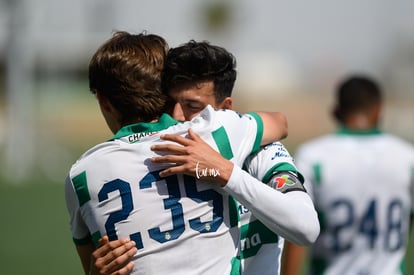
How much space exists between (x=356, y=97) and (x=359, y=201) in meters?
0.72

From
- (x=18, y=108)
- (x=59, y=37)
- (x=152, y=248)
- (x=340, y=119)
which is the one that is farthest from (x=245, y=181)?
(x=59, y=37)

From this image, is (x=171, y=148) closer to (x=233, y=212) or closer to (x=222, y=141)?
(x=222, y=141)

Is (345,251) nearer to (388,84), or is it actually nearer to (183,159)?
(183,159)

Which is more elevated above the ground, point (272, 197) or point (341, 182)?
point (272, 197)

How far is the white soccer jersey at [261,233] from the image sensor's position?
3490 millimetres

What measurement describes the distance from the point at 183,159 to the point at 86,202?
0.41 metres

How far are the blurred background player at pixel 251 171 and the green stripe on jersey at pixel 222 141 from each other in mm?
79

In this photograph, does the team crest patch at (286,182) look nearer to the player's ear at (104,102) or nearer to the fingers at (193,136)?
the fingers at (193,136)

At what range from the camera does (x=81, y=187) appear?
11.1 ft

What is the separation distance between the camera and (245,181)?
10.8 feet

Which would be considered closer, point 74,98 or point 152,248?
point 152,248

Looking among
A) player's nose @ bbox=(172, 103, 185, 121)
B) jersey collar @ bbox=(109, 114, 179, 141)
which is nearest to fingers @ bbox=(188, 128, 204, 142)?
jersey collar @ bbox=(109, 114, 179, 141)

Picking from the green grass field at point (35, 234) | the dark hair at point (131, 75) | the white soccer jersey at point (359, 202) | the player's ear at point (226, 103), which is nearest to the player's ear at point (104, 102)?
the dark hair at point (131, 75)

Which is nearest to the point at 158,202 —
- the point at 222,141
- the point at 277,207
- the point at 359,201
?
the point at 222,141
